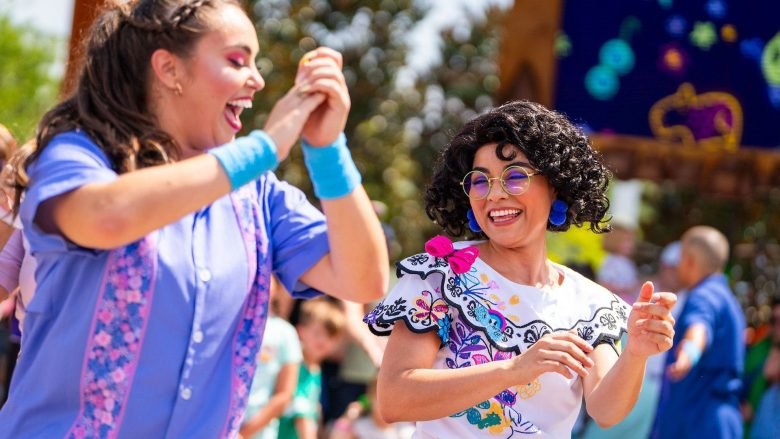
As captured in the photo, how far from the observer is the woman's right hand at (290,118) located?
2219mm

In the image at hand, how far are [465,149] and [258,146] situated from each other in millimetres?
1185

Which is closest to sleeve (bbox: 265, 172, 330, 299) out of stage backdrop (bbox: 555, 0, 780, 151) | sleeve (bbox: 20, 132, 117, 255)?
sleeve (bbox: 20, 132, 117, 255)

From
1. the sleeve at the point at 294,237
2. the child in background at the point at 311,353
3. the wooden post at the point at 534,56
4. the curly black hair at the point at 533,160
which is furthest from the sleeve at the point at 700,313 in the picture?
the sleeve at the point at 294,237

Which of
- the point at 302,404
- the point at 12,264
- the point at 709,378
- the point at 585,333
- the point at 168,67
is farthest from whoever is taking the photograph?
the point at 709,378

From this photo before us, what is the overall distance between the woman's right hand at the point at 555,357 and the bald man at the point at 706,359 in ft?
15.3

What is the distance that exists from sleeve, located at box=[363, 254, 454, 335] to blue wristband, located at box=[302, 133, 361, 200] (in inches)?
27.6


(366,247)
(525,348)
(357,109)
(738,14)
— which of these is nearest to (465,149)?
(525,348)

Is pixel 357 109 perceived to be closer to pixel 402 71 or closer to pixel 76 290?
pixel 402 71

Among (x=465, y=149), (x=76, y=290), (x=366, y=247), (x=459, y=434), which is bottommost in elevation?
(x=459, y=434)

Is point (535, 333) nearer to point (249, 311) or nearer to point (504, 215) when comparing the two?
point (504, 215)

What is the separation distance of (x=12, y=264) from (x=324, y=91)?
0.90 metres

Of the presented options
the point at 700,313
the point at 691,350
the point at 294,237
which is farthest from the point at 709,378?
the point at 294,237

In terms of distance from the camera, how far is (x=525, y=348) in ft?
9.91

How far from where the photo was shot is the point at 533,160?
3.17m
